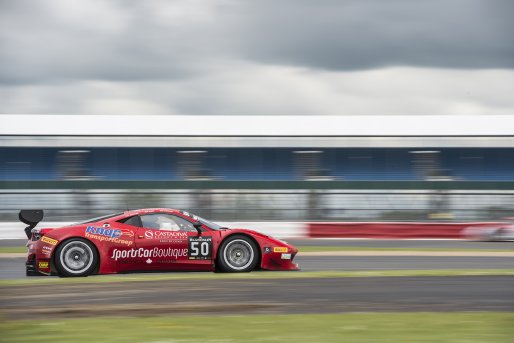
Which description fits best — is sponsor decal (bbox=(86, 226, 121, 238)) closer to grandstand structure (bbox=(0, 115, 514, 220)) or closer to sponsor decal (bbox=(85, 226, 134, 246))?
sponsor decal (bbox=(85, 226, 134, 246))

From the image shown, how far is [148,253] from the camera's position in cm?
1173

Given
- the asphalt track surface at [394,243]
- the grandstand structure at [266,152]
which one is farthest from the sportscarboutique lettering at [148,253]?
the grandstand structure at [266,152]

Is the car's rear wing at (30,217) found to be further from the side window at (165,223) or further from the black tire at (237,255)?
the black tire at (237,255)

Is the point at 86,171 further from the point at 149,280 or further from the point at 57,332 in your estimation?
the point at 57,332

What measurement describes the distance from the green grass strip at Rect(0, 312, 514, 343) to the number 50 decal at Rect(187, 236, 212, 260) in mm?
4202

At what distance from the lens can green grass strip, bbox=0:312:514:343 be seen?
647 cm

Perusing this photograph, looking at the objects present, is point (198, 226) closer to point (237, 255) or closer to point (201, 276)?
point (237, 255)

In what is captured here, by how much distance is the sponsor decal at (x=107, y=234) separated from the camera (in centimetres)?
1155

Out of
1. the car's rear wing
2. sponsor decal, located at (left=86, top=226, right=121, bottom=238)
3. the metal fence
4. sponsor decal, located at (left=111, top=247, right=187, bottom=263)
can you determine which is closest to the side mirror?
sponsor decal, located at (left=111, top=247, right=187, bottom=263)

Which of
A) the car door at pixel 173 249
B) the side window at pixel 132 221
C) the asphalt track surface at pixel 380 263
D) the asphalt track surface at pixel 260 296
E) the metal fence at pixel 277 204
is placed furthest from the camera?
the metal fence at pixel 277 204

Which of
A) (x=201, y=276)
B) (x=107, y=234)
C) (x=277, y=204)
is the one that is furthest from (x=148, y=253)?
(x=277, y=204)

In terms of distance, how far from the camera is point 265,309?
26.4 feet

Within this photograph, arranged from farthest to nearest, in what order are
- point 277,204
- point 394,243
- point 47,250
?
point 277,204
point 394,243
point 47,250

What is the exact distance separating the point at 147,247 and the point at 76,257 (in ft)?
3.31
